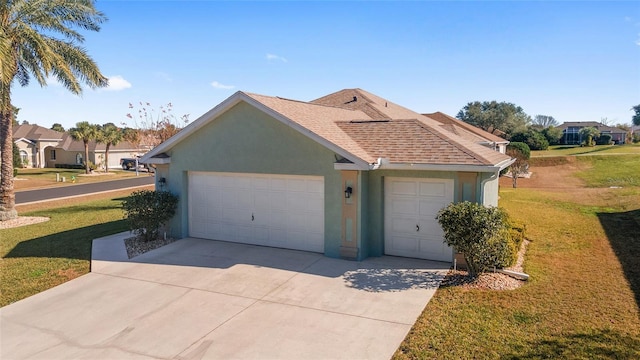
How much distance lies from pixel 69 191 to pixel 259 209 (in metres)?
25.4

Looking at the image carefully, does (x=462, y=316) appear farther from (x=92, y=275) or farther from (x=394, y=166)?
(x=92, y=275)

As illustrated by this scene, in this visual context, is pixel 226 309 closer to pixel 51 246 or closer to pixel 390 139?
Result: pixel 390 139

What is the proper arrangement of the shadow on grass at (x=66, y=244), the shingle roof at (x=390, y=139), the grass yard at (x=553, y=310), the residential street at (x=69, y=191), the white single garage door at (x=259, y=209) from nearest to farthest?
the grass yard at (x=553, y=310), the shingle roof at (x=390, y=139), the white single garage door at (x=259, y=209), the shadow on grass at (x=66, y=244), the residential street at (x=69, y=191)

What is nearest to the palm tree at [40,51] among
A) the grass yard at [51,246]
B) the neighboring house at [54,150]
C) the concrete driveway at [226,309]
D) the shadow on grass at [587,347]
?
the grass yard at [51,246]

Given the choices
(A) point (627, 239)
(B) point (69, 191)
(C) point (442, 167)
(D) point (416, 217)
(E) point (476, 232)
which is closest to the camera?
(E) point (476, 232)

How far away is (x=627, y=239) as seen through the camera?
47.0ft

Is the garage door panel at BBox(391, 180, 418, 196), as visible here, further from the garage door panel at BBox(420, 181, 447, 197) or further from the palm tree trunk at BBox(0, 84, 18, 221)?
the palm tree trunk at BBox(0, 84, 18, 221)

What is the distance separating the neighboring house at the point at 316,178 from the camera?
11.7 metres

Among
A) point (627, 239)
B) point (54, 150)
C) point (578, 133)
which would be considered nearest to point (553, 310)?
point (627, 239)

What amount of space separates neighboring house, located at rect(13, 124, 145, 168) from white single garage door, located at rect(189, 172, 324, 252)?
44892mm

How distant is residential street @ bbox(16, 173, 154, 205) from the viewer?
2817 cm

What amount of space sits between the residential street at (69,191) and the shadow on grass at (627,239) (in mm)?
30821

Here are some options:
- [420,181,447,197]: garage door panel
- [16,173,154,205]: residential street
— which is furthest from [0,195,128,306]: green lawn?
[420,181,447,197]: garage door panel

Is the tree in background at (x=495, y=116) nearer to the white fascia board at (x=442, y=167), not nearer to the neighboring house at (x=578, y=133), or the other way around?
the neighboring house at (x=578, y=133)
